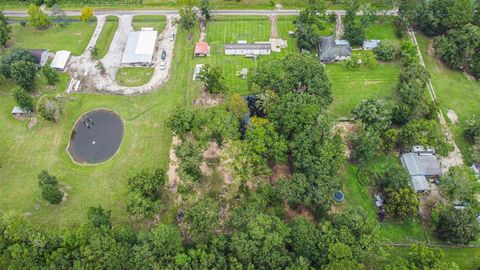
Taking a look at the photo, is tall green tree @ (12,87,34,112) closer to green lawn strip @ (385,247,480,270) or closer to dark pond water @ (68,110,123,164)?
dark pond water @ (68,110,123,164)

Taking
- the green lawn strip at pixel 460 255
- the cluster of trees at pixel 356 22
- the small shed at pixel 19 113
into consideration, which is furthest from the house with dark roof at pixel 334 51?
the small shed at pixel 19 113

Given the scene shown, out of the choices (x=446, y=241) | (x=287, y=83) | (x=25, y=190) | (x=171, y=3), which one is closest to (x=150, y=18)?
(x=171, y=3)

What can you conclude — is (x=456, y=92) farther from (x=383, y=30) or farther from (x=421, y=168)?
(x=421, y=168)

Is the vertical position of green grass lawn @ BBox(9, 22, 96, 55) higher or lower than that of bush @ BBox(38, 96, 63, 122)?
higher

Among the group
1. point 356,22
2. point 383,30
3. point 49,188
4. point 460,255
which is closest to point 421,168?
point 460,255

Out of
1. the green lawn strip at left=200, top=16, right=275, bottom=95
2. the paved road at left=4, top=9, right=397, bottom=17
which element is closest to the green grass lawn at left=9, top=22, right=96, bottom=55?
the paved road at left=4, top=9, right=397, bottom=17

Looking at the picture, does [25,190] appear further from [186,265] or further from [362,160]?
[362,160]

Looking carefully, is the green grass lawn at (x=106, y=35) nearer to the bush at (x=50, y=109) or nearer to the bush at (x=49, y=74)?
the bush at (x=49, y=74)
